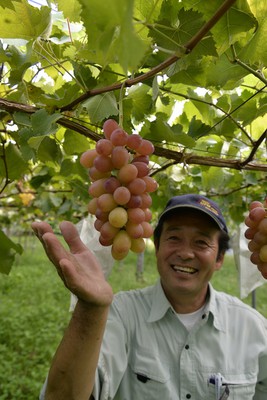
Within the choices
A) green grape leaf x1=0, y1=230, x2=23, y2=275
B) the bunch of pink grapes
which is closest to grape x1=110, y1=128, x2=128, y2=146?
the bunch of pink grapes

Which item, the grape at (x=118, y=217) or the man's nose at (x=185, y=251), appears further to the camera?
the man's nose at (x=185, y=251)

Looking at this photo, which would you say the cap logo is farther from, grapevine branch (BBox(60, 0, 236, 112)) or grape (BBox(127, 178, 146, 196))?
grape (BBox(127, 178, 146, 196))

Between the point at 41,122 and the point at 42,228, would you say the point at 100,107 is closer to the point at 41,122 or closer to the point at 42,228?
the point at 41,122

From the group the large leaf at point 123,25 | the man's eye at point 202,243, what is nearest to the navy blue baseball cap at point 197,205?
the man's eye at point 202,243

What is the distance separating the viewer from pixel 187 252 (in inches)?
75.8

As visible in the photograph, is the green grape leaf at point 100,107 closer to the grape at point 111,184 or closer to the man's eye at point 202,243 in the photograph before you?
the grape at point 111,184

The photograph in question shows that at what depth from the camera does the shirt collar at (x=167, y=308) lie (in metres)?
1.97

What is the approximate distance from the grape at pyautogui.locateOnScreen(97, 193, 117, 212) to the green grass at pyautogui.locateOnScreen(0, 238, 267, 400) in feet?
12.3

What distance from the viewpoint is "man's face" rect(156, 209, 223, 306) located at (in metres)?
1.94

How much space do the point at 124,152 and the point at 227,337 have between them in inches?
59.8

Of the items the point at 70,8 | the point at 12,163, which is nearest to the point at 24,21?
the point at 70,8

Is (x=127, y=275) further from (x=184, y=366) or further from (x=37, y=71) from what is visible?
(x=37, y=71)

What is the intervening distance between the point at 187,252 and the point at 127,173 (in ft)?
3.94

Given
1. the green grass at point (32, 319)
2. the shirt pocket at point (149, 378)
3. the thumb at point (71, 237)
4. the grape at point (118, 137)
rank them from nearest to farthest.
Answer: the grape at point (118, 137) → the thumb at point (71, 237) → the shirt pocket at point (149, 378) → the green grass at point (32, 319)
